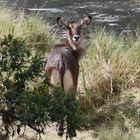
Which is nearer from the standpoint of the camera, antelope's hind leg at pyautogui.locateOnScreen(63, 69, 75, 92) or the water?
antelope's hind leg at pyautogui.locateOnScreen(63, 69, 75, 92)

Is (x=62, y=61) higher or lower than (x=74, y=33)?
lower

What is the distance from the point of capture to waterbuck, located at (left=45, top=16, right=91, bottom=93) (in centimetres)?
689

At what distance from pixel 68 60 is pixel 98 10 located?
11123 mm

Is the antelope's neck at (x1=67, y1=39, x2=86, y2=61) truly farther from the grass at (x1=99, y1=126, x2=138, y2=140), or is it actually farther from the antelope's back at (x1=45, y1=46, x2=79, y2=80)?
the grass at (x1=99, y1=126, x2=138, y2=140)

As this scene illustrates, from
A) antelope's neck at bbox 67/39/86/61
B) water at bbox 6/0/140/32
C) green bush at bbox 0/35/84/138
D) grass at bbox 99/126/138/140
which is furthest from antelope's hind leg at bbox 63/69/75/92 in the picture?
water at bbox 6/0/140/32

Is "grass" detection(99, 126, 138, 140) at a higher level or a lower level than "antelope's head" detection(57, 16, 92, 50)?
lower

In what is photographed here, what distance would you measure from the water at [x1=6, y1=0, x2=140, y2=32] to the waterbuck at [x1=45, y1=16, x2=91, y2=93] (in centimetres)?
658

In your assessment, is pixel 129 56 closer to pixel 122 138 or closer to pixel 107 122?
pixel 107 122

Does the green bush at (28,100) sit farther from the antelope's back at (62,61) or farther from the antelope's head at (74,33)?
the antelope's head at (74,33)

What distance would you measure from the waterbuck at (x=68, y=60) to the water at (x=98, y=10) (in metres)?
6.58

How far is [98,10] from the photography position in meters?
18.0

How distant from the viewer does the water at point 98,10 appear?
1553 centimetres

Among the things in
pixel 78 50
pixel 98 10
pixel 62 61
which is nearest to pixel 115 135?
pixel 62 61

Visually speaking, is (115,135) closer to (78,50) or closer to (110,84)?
A: (110,84)
